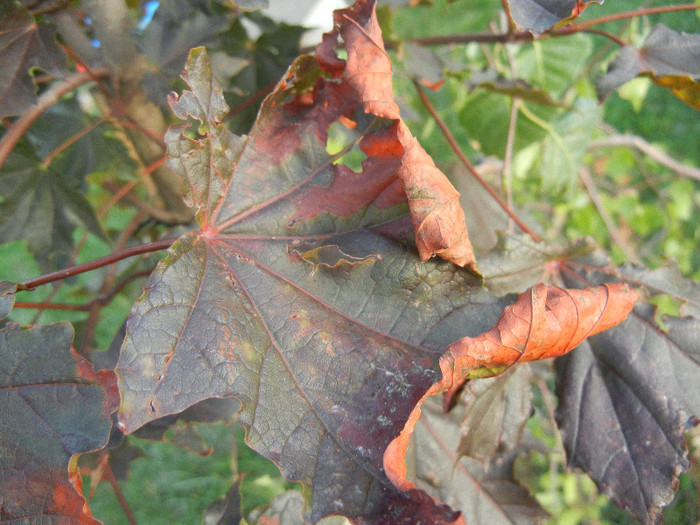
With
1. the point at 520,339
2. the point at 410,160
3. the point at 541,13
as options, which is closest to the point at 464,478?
the point at 520,339

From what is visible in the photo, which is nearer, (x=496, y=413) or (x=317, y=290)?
(x=317, y=290)

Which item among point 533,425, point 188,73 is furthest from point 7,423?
point 533,425

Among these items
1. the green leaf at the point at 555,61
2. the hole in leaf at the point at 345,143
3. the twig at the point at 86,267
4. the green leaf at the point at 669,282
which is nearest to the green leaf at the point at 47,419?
the twig at the point at 86,267

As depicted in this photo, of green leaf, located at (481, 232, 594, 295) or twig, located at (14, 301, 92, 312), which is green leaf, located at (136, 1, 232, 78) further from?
green leaf, located at (481, 232, 594, 295)

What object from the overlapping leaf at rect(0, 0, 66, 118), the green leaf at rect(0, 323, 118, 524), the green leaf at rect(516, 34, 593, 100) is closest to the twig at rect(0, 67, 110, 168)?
the overlapping leaf at rect(0, 0, 66, 118)

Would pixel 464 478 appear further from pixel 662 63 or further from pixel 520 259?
pixel 662 63

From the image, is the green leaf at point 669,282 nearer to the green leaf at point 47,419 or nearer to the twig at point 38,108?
the green leaf at point 47,419
